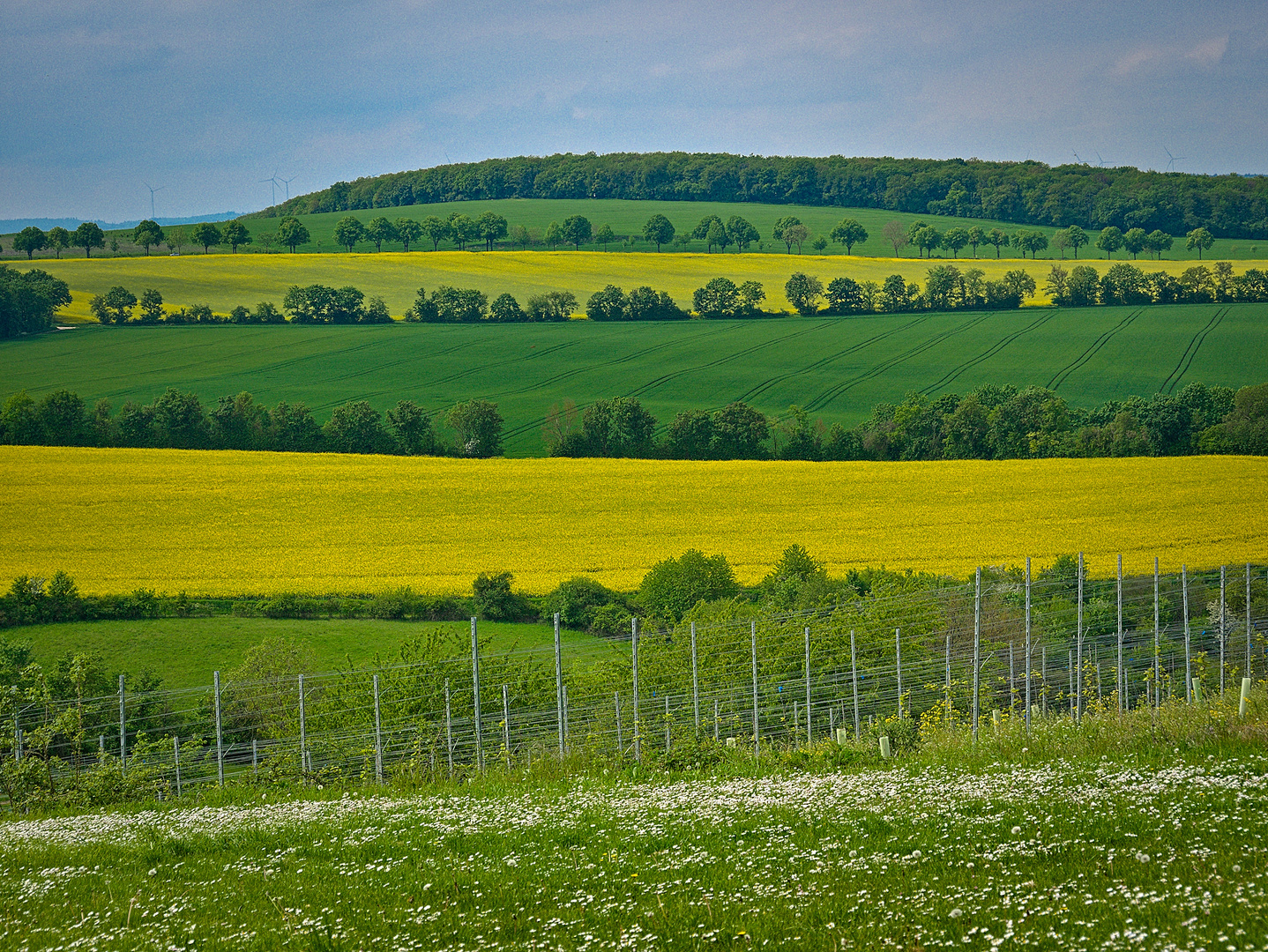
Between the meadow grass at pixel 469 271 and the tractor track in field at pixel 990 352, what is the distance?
31.8ft

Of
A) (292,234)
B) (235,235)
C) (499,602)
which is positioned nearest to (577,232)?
(292,234)

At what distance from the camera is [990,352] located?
8050 cm

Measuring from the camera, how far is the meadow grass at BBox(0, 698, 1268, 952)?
563 cm

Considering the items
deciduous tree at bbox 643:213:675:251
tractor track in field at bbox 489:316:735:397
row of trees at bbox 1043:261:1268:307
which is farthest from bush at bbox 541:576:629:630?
deciduous tree at bbox 643:213:675:251

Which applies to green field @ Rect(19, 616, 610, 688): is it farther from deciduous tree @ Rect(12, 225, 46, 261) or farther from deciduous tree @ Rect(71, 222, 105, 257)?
deciduous tree @ Rect(71, 222, 105, 257)

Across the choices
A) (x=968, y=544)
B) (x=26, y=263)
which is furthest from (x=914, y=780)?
(x=26, y=263)

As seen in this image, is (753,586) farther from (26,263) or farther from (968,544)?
(26,263)

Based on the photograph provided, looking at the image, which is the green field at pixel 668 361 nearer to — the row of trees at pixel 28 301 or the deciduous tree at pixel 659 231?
the row of trees at pixel 28 301

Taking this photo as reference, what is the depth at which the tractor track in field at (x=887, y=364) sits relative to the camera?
72.4 m

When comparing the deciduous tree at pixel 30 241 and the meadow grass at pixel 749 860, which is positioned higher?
the deciduous tree at pixel 30 241

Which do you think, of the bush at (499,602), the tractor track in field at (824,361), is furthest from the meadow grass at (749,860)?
the tractor track in field at (824,361)

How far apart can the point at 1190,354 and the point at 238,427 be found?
6637cm

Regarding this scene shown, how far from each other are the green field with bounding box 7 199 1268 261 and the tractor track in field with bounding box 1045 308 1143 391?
26773 mm

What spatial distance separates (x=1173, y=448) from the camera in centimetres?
5816
